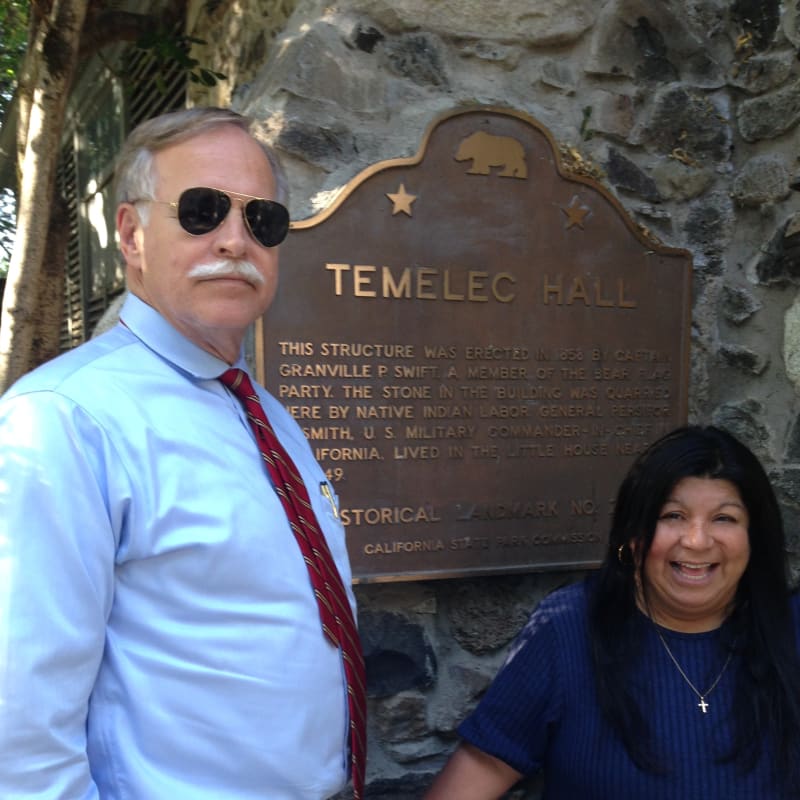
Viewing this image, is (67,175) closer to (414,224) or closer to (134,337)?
(414,224)

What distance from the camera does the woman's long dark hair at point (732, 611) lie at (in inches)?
74.5

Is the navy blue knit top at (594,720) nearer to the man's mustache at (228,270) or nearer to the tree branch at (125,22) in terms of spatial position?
the man's mustache at (228,270)

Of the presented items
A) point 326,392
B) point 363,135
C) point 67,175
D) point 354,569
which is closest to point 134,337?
point 326,392

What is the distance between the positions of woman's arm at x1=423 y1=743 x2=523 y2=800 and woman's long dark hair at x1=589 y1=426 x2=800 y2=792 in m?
0.32

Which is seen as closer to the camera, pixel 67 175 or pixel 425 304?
pixel 425 304

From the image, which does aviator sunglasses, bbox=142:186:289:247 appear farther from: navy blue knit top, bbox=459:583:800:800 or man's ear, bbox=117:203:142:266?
navy blue knit top, bbox=459:583:800:800

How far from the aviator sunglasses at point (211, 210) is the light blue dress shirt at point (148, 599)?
0.57 feet

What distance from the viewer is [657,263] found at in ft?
9.29

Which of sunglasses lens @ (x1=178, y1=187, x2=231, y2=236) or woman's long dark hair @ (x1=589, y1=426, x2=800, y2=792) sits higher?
sunglasses lens @ (x1=178, y1=187, x2=231, y2=236)

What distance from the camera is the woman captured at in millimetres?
1889

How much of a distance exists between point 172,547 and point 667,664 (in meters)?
1.26

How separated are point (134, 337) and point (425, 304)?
1198mm

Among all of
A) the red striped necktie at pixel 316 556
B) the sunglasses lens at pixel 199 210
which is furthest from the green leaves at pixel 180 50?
the red striped necktie at pixel 316 556

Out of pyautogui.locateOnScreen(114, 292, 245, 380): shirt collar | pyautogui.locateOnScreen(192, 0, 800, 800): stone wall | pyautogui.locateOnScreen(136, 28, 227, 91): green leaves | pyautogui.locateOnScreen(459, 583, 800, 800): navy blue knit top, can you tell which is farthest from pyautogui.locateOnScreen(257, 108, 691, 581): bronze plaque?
pyautogui.locateOnScreen(136, 28, 227, 91): green leaves
